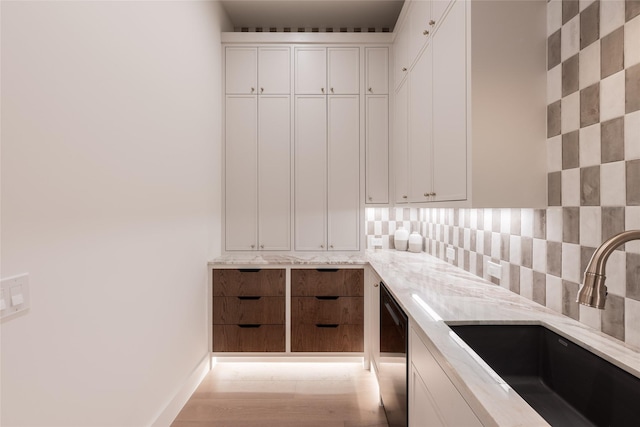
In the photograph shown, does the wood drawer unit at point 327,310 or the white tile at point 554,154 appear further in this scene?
the wood drawer unit at point 327,310

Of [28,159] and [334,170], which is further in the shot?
[334,170]

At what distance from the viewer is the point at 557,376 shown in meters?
1.16

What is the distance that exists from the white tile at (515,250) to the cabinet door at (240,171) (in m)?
2.06

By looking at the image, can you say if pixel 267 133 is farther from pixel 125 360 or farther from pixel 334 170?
pixel 125 360

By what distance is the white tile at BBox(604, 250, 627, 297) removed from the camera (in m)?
1.10

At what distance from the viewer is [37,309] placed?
1057 mm

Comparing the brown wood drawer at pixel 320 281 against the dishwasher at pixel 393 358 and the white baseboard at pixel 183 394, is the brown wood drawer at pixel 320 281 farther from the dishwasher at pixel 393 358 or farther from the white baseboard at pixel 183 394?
the white baseboard at pixel 183 394

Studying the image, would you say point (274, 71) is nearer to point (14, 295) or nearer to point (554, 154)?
point (554, 154)

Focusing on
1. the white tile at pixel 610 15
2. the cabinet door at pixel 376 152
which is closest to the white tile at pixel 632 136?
the white tile at pixel 610 15

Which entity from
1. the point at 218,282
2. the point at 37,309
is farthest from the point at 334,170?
the point at 37,309

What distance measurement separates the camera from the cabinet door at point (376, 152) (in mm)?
3055

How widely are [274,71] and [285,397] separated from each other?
2.68 meters

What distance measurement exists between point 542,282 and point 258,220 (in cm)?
221

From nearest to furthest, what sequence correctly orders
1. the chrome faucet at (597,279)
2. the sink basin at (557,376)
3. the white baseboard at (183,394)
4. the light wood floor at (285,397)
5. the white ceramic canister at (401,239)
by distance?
1. the chrome faucet at (597,279)
2. the sink basin at (557,376)
3. the white baseboard at (183,394)
4. the light wood floor at (285,397)
5. the white ceramic canister at (401,239)
